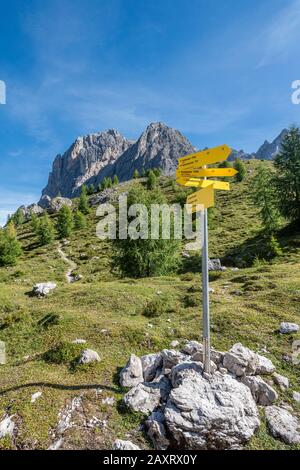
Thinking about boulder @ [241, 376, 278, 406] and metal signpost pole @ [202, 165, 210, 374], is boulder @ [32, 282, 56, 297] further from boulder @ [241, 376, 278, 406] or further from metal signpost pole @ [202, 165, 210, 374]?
boulder @ [241, 376, 278, 406]

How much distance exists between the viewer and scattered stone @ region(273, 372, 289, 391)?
863 centimetres

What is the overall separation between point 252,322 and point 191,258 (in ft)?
103

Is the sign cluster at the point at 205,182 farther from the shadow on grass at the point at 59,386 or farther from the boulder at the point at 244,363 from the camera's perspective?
the shadow on grass at the point at 59,386

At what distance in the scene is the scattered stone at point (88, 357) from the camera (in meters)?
9.74

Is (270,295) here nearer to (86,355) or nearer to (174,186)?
(86,355)

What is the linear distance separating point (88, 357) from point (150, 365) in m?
2.33

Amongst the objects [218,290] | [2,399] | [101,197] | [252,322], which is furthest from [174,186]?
[2,399]

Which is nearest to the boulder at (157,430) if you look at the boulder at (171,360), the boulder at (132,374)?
the boulder at (132,374)

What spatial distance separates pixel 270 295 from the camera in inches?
638

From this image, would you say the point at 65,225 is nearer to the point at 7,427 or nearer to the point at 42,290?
the point at 42,290

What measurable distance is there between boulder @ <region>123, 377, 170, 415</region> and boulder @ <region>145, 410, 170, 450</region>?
40 cm

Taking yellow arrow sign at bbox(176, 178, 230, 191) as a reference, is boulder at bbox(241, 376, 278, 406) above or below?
below

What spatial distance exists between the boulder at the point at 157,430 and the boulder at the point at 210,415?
0.17m

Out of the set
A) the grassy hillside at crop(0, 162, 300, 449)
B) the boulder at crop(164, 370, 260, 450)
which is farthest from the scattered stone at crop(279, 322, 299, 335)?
the boulder at crop(164, 370, 260, 450)
